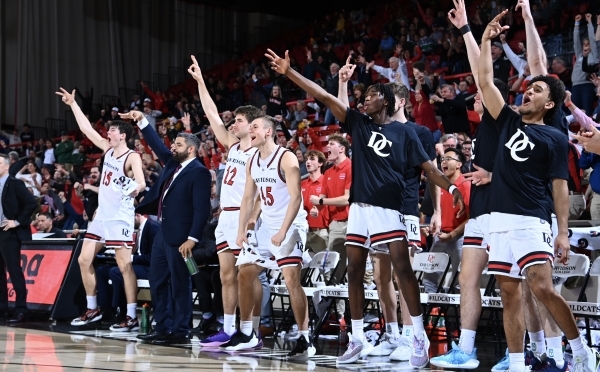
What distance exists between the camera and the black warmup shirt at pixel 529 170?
205 inches

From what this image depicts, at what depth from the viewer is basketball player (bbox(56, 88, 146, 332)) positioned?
9000 millimetres

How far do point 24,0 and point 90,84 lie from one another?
3.40 meters

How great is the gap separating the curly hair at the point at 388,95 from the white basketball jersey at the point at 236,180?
1750mm

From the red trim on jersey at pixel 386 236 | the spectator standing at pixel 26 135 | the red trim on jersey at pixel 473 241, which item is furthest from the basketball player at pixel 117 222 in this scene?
the spectator standing at pixel 26 135

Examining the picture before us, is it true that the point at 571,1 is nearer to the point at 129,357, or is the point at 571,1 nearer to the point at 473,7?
the point at 473,7

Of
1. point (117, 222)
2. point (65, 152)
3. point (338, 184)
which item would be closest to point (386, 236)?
point (338, 184)

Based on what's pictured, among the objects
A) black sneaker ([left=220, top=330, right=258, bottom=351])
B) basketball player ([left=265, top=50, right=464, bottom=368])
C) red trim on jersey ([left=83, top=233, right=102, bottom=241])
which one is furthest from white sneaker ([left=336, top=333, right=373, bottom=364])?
red trim on jersey ([left=83, top=233, right=102, bottom=241])

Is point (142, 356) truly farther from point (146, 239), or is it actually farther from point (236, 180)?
point (146, 239)

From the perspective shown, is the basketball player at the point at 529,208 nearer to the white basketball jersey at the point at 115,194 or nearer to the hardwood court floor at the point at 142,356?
the hardwood court floor at the point at 142,356

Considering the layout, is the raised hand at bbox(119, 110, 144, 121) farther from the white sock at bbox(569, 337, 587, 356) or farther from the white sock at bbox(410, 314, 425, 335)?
the white sock at bbox(569, 337, 587, 356)

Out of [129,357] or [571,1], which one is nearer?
[129,357]

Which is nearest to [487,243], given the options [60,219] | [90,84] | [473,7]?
[60,219]

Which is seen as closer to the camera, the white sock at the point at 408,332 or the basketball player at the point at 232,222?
the white sock at the point at 408,332

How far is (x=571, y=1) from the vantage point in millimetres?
15141
